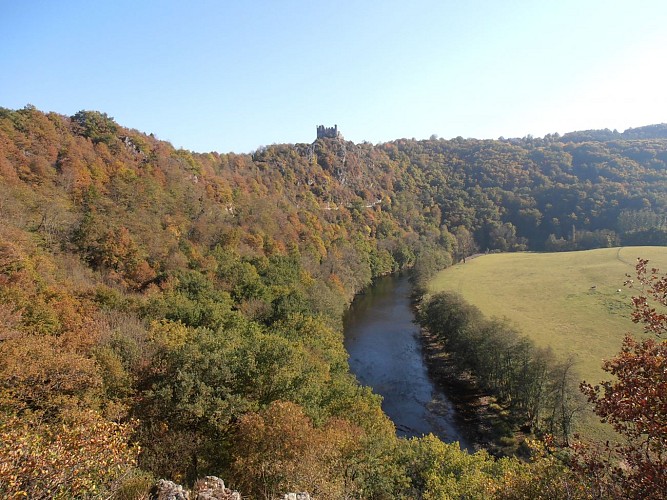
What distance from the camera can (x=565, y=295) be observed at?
202 ft

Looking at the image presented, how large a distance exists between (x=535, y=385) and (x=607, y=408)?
106 feet

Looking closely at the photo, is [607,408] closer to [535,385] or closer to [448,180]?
[535,385]

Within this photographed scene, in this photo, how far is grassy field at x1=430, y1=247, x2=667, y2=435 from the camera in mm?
45625

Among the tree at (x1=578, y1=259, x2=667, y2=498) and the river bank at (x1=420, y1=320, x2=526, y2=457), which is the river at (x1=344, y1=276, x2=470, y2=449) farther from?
the tree at (x1=578, y1=259, x2=667, y2=498)

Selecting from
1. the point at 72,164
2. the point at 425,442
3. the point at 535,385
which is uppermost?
the point at 72,164

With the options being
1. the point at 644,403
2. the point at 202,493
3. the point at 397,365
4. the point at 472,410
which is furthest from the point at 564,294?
the point at 202,493

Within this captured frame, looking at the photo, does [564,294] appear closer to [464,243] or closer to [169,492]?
[464,243]

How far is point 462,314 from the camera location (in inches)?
2005

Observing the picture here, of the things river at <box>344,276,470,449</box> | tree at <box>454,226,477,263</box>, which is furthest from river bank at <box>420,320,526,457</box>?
tree at <box>454,226,477,263</box>

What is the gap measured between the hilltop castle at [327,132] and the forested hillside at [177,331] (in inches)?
3296

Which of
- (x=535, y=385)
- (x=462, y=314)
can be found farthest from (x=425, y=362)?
(x=535, y=385)

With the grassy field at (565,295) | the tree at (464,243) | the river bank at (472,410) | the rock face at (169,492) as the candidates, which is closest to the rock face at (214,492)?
the rock face at (169,492)

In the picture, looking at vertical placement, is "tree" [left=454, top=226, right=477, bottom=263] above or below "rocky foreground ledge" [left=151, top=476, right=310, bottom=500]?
below

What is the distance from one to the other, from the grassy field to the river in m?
10.9
